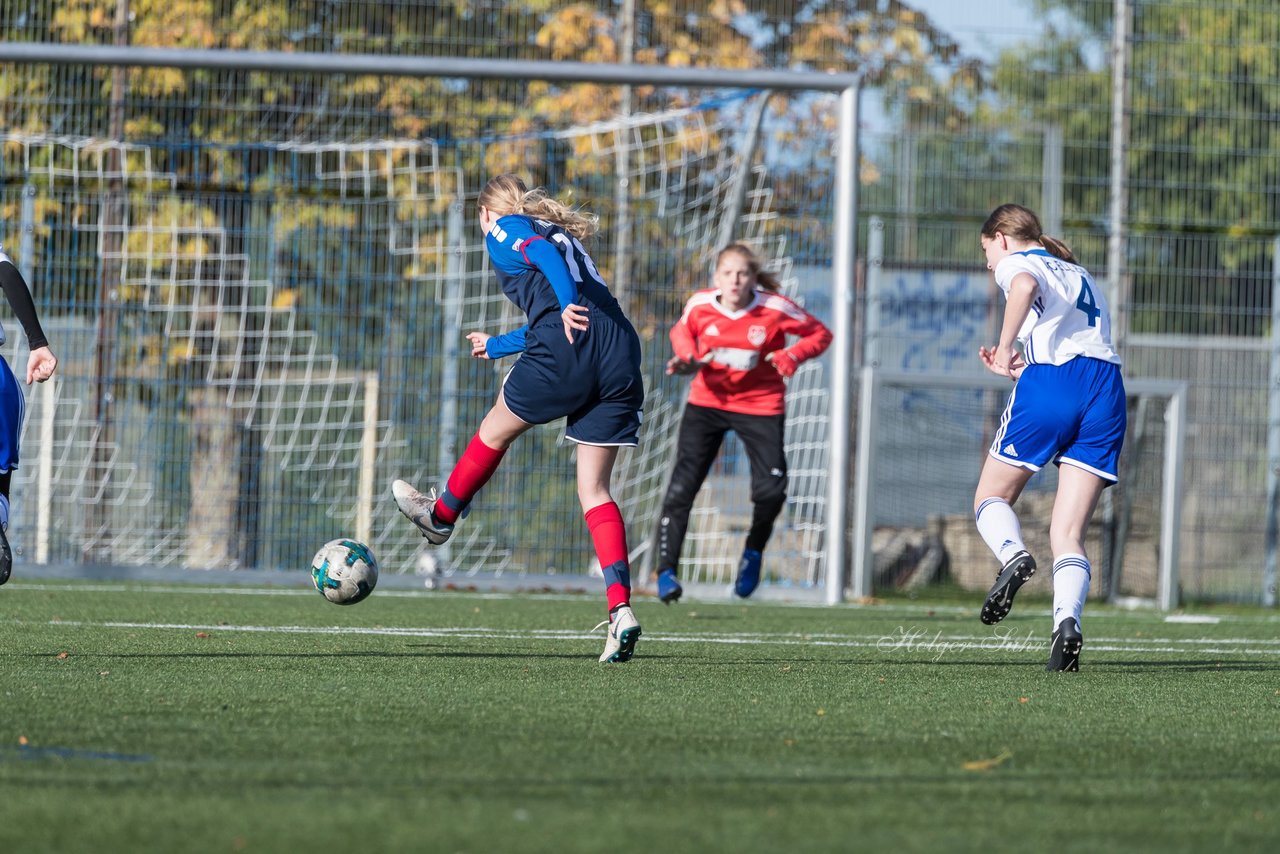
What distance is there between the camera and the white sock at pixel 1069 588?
5.41 meters

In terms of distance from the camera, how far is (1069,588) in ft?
17.7

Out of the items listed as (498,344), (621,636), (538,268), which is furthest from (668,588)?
(538,268)

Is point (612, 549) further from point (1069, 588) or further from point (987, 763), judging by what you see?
point (987, 763)

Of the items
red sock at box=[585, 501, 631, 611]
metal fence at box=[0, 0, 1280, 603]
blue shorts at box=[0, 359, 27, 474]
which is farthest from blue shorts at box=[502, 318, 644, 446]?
metal fence at box=[0, 0, 1280, 603]

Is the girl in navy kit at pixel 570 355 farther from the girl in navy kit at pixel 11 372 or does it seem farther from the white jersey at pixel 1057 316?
the girl in navy kit at pixel 11 372

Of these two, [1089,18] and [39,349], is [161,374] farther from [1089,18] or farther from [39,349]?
[1089,18]

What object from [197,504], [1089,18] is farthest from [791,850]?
[1089,18]

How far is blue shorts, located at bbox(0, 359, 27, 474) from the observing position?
5367 millimetres

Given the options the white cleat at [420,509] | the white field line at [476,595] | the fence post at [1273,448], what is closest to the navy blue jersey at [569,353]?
the white cleat at [420,509]

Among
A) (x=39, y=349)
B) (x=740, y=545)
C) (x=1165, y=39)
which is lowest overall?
(x=740, y=545)

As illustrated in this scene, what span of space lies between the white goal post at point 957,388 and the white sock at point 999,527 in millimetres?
4917

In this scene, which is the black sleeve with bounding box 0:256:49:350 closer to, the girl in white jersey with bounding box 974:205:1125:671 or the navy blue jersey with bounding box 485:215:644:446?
the navy blue jersey with bounding box 485:215:644:446

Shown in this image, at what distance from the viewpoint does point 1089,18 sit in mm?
12625

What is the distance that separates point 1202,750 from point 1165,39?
9109mm
